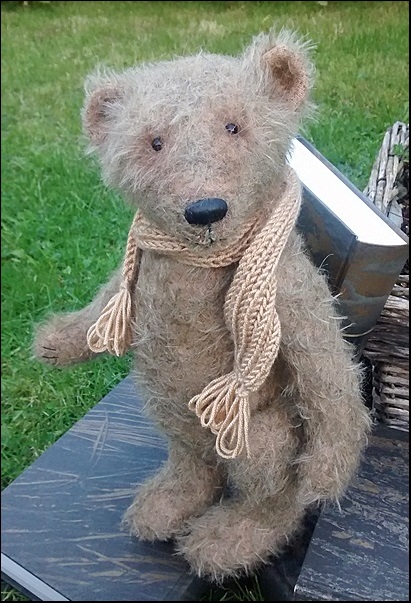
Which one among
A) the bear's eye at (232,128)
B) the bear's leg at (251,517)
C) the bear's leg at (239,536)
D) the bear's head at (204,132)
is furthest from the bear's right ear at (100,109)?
the bear's leg at (239,536)

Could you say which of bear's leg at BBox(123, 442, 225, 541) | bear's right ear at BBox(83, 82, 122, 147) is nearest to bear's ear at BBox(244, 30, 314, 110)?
bear's right ear at BBox(83, 82, 122, 147)

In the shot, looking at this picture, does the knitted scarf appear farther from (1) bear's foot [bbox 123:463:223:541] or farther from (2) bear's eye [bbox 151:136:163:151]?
(1) bear's foot [bbox 123:463:223:541]

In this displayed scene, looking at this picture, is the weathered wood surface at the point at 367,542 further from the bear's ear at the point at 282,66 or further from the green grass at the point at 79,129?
the bear's ear at the point at 282,66

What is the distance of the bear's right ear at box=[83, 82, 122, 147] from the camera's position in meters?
0.61

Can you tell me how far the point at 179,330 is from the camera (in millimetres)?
640

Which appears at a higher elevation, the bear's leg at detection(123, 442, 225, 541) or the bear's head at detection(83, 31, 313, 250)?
the bear's head at detection(83, 31, 313, 250)

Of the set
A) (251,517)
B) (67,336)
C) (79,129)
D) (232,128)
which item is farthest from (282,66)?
(79,129)

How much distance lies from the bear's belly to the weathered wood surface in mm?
211

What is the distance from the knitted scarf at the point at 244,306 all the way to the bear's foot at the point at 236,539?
0.55ft

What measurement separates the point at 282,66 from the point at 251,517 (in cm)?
47

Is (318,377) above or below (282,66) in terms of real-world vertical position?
below

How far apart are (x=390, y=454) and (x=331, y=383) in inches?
10.8

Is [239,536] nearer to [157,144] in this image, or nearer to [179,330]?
[179,330]

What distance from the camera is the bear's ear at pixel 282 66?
0.58 m
